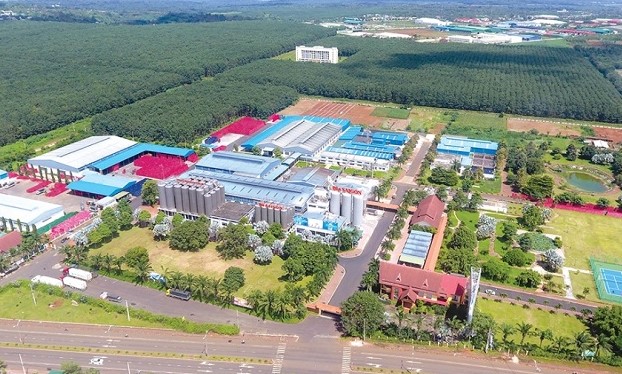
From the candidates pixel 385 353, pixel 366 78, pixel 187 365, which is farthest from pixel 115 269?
pixel 366 78

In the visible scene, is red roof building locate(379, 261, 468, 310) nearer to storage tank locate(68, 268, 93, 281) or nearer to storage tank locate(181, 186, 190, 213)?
storage tank locate(181, 186, 190, 213)

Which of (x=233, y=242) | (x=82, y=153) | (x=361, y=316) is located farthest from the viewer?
(x=82, y=153)

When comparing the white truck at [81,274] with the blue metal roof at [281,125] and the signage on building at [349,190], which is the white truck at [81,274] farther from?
the blue metal roof at [281,125]

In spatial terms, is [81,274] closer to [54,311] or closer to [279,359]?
[54,311]

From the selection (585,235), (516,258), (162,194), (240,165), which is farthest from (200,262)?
(585,235)

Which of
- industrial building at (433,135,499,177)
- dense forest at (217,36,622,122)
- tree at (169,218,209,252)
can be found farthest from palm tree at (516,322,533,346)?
dense forest at (217,36,622,122)

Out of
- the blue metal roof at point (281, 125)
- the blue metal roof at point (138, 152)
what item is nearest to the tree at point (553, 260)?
the blue metal roof at point (281, 125)
